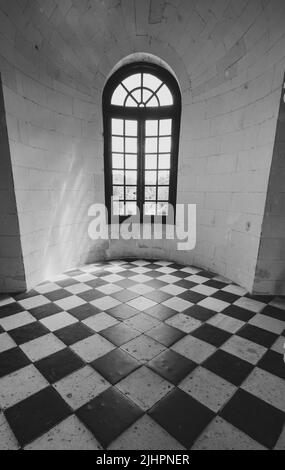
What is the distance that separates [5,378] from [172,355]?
1132 millimetres

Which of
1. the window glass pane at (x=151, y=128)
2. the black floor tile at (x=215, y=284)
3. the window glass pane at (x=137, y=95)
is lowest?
the black floor tile at (x=215, y=284)

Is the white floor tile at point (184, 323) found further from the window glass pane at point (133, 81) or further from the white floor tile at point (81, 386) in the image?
the window glass pane at point (133, 81)

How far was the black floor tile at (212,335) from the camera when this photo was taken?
6.24 feet

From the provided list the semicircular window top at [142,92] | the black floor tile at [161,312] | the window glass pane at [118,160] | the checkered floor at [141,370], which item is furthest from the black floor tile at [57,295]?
the semicircular window top at [142,92]

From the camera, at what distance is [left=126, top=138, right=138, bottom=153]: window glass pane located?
3849 millimetres

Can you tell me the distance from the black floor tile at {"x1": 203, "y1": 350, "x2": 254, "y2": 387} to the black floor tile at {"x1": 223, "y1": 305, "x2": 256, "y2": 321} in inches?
24.2

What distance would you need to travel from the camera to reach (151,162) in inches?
153

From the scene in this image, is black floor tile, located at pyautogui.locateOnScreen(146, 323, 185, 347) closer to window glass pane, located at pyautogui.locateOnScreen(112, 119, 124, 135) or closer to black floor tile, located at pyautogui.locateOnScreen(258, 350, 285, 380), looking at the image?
black floor tile, located at pyautogui.locateOnScreen(258, 350, 285, 380)

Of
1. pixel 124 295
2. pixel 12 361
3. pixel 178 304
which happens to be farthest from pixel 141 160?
pixel 12 361

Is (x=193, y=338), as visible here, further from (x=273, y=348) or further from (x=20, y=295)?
(x=20, y=295)

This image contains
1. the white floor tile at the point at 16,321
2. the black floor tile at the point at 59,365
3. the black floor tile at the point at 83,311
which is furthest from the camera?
the black floor tile at the point at 83,311

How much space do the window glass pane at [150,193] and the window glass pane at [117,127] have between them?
3.26 ft

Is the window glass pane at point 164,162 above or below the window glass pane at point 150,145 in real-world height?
below

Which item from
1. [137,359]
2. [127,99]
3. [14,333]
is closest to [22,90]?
[127,99]
